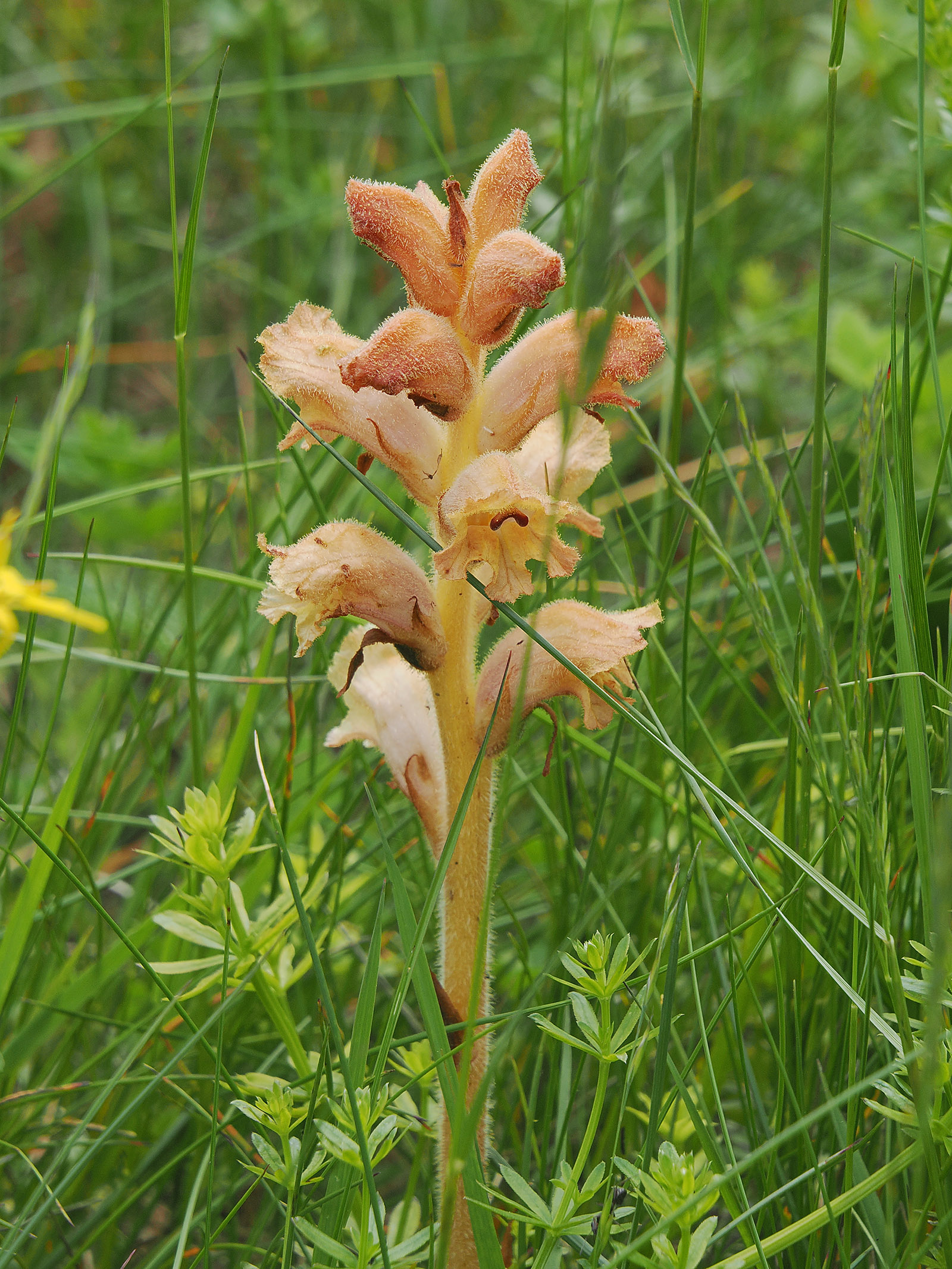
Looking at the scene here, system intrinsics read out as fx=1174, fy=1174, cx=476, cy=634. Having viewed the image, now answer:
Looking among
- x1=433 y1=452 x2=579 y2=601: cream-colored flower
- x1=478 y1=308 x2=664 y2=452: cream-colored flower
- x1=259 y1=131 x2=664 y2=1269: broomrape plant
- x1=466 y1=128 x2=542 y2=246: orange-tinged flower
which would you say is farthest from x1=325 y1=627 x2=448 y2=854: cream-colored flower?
x1=466 y1=128 x2=542 y2=246: orange-tinged flower

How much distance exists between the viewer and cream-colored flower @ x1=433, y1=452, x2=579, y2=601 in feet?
3.71

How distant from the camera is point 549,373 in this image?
1242 millimetres

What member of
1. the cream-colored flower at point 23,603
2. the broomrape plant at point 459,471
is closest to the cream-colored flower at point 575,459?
the broomrape plant at point 459,471

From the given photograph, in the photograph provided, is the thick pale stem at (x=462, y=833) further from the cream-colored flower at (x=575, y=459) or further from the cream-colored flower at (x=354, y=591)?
the cream-colored flower at (x=575, y=459)

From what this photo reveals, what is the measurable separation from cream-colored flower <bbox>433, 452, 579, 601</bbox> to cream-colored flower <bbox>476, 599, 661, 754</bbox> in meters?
0.09

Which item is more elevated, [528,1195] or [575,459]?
[575,459]

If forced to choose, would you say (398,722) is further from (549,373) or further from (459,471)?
(549,373)

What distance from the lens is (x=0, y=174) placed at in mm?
4164

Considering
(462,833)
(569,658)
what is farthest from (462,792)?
(569,658)

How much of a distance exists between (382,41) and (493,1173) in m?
3.88

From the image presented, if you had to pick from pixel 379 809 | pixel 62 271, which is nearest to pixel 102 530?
pixel 62 271

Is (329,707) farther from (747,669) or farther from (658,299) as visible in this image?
(658,299)

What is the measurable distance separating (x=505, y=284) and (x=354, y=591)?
0.35m

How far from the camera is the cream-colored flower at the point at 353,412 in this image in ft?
4.18
